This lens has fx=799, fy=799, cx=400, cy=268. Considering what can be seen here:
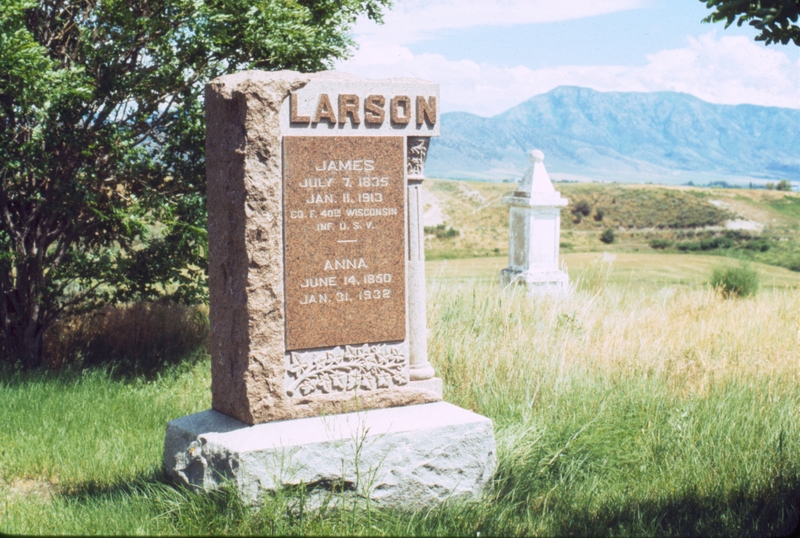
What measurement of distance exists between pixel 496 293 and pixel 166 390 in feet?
12.5

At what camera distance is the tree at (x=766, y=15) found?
11.5ft

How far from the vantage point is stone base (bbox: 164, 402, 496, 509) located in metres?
3.99

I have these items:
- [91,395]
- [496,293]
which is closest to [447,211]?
[496,293]

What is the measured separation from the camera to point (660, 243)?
4053 cm

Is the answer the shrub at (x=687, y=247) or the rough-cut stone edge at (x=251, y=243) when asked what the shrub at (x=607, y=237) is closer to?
the shrub at (x=687, y=247)

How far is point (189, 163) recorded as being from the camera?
313 inches

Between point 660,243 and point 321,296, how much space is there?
3855cm

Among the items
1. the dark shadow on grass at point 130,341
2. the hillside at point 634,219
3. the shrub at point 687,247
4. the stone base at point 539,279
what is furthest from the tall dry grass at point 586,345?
the shrub at point 687,247

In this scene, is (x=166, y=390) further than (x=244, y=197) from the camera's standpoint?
Yes

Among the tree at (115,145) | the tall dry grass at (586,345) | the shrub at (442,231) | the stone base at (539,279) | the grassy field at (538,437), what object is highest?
the tree at (115,145)

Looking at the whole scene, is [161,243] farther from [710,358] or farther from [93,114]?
[710,358]

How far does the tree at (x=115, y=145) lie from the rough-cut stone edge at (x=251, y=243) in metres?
3.00

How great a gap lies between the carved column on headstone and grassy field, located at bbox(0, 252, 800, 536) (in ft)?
2.34

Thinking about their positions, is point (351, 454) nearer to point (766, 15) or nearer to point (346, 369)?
point (346, 369)
